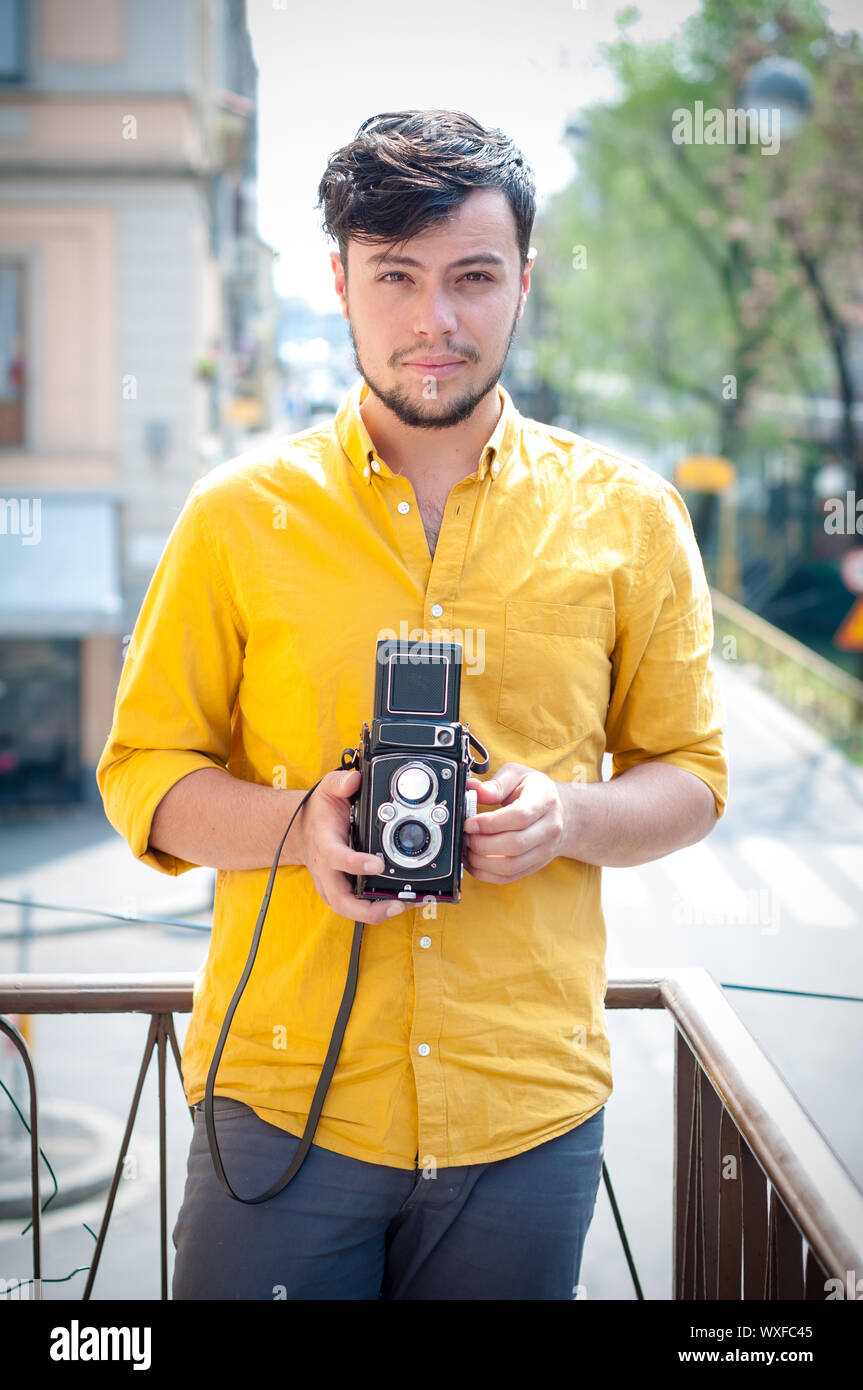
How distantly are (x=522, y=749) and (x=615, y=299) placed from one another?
19.8m

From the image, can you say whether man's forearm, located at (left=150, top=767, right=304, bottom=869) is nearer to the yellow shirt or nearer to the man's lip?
the yellow shirt

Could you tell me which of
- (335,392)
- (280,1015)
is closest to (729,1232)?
(280,1015)

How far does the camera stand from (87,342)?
46.5ft

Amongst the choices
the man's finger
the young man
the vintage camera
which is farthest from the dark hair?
the man's finger

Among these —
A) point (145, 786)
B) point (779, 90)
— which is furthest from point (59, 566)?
point (145, 786)

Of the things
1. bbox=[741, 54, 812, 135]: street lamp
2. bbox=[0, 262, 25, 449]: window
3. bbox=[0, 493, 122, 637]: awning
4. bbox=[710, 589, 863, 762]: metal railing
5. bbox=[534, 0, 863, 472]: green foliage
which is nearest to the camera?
bbox=[741, 54, 812, 135]: street lamp

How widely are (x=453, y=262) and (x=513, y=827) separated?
0.70 metres

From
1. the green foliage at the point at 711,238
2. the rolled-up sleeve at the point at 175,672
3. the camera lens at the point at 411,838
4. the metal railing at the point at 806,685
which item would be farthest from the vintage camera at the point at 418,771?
the green foliage at the point at 711,238

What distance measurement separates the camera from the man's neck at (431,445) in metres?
1.67

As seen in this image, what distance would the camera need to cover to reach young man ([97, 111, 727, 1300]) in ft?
4.91

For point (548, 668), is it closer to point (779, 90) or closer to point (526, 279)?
point (526, 279)

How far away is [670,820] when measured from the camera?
5.42 feet

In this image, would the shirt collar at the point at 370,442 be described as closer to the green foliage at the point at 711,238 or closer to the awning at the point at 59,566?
the awning at the point at 59,566

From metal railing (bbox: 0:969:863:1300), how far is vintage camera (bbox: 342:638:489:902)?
1.56 feet
